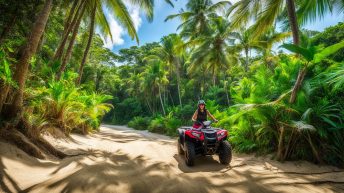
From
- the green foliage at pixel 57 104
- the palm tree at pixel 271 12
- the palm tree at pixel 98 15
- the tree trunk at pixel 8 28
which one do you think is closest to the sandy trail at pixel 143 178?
the green foliage at pixel 57 104

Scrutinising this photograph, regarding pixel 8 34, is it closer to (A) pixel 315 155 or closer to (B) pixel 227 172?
(B) pixel 227 172

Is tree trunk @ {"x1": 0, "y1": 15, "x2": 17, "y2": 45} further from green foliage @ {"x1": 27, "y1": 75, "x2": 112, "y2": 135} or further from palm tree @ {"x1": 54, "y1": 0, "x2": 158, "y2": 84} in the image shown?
palm tree @ {"x1": 54, "y1": 0, "x2": 158, "y2": 84}

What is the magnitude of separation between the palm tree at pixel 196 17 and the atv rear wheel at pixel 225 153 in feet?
65.7

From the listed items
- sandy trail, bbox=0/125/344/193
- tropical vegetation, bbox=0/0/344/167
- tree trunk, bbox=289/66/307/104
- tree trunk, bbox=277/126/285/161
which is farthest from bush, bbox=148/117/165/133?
sandy trail, bbox=0/125/344/193

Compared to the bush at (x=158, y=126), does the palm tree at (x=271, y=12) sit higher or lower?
higher

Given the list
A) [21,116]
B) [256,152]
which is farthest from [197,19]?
[21,116]

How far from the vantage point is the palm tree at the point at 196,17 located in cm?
2303

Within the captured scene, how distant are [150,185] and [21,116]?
3217 mm

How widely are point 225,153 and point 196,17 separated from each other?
828 inches

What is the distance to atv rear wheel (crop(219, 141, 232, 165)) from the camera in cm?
459

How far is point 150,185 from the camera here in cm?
300

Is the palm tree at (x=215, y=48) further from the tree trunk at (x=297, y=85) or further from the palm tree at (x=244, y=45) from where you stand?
the tree trunk at (x=297, y=85)

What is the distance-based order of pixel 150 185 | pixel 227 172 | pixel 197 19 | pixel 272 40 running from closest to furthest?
pixel 150 185, pixel 227 172, pixel 272 40, pixel 197 19

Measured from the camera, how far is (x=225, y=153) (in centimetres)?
460
